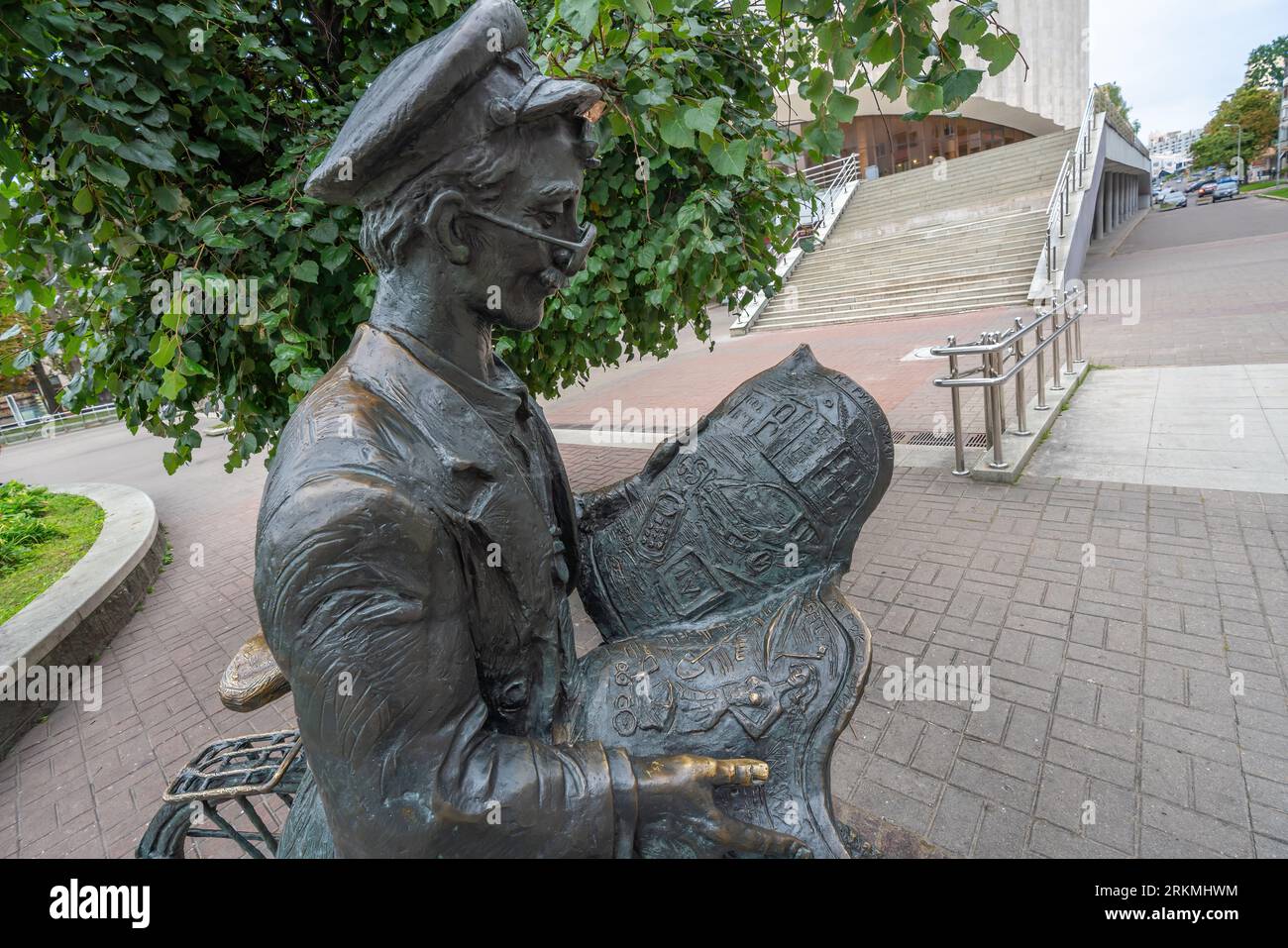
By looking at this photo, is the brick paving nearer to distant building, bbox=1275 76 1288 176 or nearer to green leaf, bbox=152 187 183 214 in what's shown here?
green leaf, bbox=152 187 183 214

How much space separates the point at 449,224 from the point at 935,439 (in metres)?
6.68

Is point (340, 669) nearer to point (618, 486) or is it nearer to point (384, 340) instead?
point (384, 340)

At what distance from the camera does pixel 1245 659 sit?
123 inches

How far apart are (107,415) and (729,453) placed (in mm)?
33357

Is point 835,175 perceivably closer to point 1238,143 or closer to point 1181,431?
point 1181,431

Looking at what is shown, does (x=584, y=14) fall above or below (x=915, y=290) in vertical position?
below

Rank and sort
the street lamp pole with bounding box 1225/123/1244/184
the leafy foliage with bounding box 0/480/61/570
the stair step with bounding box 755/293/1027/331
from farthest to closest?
the street lamp pole with bounding box 1225/123/1244/184
the stair step with bounding box 755/293/1027/331
the leafy foliage with bounding box 0/480/61/570

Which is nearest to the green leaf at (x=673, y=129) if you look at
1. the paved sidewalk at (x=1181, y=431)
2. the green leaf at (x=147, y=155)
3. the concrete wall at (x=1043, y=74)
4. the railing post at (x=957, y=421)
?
the green leaf at (x=147, y=155)

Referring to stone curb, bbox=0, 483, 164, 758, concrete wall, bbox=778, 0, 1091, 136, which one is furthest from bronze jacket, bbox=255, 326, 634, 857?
concrete wall, bbox=778, 0, 1091, 136

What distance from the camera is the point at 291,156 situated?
2.53 m

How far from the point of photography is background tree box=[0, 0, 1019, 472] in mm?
1838

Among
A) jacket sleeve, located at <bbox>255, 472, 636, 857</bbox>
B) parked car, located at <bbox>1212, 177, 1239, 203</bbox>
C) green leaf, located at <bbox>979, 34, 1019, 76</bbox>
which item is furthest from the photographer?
parked car, located at <bbox>1212, 177, 1239, 203</bbox>

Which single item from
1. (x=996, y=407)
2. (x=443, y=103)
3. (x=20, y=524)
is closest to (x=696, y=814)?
(x=443, y=103)
